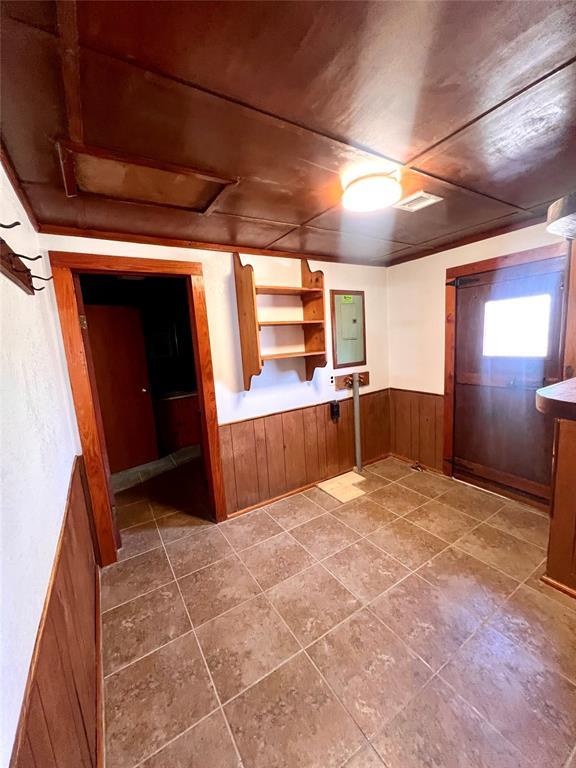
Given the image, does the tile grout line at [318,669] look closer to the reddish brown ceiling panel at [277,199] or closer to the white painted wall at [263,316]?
the white painted wall at [263,316]

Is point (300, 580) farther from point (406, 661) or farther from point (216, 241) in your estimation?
point (216, 241)

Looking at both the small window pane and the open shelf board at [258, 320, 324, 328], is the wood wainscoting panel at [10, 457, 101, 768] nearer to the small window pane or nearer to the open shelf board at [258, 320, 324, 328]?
the open shelf board at [258, 320, 324, 328]

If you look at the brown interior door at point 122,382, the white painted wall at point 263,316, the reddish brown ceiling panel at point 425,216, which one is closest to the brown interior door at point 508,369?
the reddish brown ceiling panel at point 425,216

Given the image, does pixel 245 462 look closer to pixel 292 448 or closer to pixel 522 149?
pixel 292 448

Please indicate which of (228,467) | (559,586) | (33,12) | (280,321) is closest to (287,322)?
(280,321)

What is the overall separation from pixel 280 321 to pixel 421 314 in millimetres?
1501

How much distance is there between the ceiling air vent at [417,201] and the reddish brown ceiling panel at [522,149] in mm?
173

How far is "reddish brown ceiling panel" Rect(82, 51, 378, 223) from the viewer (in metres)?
0.87

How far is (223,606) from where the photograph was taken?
1743 mm

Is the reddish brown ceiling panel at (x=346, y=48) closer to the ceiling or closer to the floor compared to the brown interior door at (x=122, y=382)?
closer to the ceiling

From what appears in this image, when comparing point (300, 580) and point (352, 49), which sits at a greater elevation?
point (352, 49)

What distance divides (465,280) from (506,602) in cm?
233

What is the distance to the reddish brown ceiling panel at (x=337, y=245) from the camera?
7.45 feet

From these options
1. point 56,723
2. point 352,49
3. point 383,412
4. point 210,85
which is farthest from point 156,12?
point 383,412
